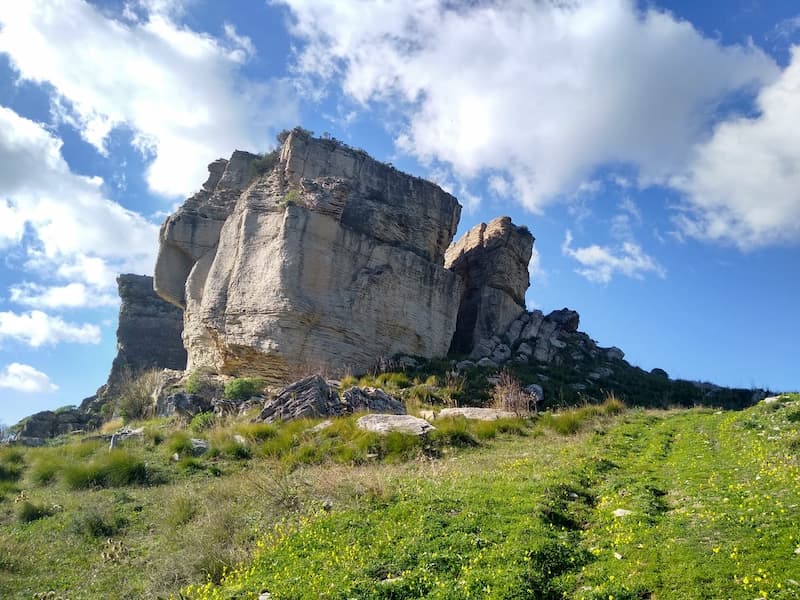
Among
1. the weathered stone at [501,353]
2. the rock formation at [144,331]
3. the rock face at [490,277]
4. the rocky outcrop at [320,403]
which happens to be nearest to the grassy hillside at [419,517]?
the rocky outcrop at [320,403]

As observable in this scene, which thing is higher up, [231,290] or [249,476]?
[231,290]

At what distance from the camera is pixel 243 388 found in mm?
26969

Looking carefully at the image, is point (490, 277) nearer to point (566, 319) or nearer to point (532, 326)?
point (532, 326)

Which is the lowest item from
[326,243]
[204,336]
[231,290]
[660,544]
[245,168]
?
[660,544]

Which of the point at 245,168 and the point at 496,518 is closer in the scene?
the point at 496,518

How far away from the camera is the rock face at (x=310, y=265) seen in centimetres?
2911

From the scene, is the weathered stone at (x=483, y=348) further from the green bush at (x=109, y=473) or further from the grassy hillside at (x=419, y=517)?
the green bush at (x=109, y=473)

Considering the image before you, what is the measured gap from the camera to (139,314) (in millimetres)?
47188

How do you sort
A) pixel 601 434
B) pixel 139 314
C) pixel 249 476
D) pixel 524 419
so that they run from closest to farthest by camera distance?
pixel 249 476
pixel 601 434
pixel 524 419
pixel 139 314

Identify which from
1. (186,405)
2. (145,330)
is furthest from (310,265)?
(145,330)

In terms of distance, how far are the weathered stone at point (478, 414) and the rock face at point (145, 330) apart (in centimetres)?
2993

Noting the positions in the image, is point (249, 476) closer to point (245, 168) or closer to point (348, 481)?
point (348, 481)

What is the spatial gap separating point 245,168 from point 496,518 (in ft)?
103

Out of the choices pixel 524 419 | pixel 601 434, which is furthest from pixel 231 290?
pixel 601 434
